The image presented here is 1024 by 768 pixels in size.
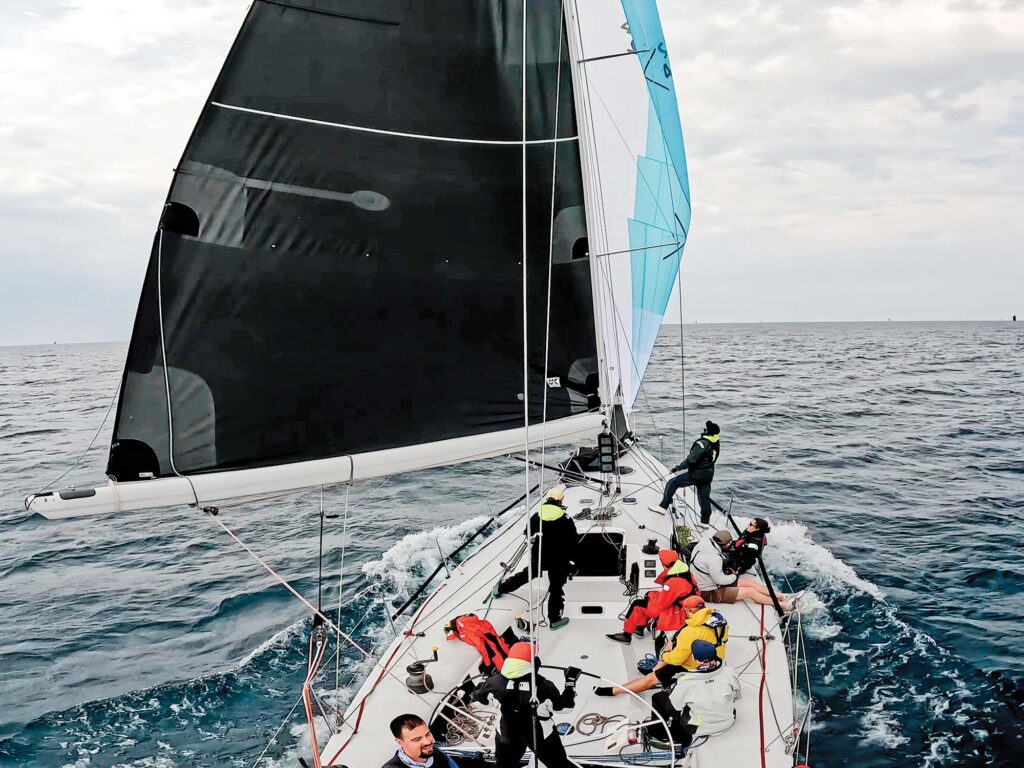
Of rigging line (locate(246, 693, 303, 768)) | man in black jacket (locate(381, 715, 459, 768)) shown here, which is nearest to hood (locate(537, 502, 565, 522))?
man in black jacket (locate(381, 715, 459, 768))

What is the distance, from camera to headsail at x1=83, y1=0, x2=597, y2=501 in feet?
15.9

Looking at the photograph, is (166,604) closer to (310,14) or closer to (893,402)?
(310,14)

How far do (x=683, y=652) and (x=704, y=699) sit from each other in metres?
0.38

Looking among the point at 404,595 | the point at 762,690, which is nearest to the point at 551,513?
the point at 762,690

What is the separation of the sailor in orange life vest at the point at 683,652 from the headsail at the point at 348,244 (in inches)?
82.6

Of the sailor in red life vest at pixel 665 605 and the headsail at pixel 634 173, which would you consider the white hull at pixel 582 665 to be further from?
the headsail at pixel 634 173

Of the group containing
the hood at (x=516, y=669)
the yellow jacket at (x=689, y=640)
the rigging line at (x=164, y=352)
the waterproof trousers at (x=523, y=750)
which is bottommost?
the waterproof trousers at (x=523, y=750)

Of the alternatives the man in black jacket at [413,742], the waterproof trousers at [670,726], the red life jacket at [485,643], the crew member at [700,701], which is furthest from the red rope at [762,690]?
the man in black jacket at [413,742]

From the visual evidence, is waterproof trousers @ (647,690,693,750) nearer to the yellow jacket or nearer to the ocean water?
the yellow jacket

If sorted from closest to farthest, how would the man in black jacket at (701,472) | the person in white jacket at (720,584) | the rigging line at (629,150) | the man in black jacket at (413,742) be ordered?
the man in black jacket at (413,742), the person in white jacket at (720,584), the man in black jacket at (701,472), the rigging line at (629,150)

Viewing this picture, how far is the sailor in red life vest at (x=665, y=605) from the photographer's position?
6.01 meters

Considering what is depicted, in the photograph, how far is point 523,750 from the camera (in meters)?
4.43

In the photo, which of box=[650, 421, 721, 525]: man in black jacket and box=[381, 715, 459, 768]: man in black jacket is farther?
box=[650, 421, 721, 525]: man in black jacket

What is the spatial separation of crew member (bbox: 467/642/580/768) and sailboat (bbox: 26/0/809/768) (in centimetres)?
29
